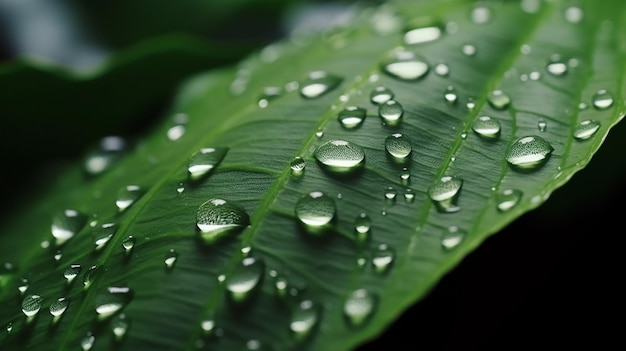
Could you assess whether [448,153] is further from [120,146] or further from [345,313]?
[120,146]

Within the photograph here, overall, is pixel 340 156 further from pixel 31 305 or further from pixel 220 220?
pixel 31 305

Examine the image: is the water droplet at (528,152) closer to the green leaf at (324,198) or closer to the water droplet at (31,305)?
the green leaf at (324,198)

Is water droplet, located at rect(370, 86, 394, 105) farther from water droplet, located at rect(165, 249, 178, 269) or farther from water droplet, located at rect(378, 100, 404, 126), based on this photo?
water droplet, located at rect(165, 249, 178, 269)

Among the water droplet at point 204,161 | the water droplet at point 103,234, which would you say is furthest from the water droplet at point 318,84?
the water droplet at point 103,234

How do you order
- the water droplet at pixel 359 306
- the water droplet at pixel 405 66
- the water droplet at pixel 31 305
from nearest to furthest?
1. the water droplet at pixel 359 306
2. the water droplet at pixel 31 305
3. the water droplet at pixel 405 66

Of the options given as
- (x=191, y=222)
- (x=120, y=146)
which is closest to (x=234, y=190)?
(x=191, y=222)

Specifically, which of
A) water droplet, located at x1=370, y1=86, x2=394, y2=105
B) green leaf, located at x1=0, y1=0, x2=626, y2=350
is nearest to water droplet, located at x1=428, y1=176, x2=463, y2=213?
green leaf, located at x1=0, y1=0, x2=626, y2=350
